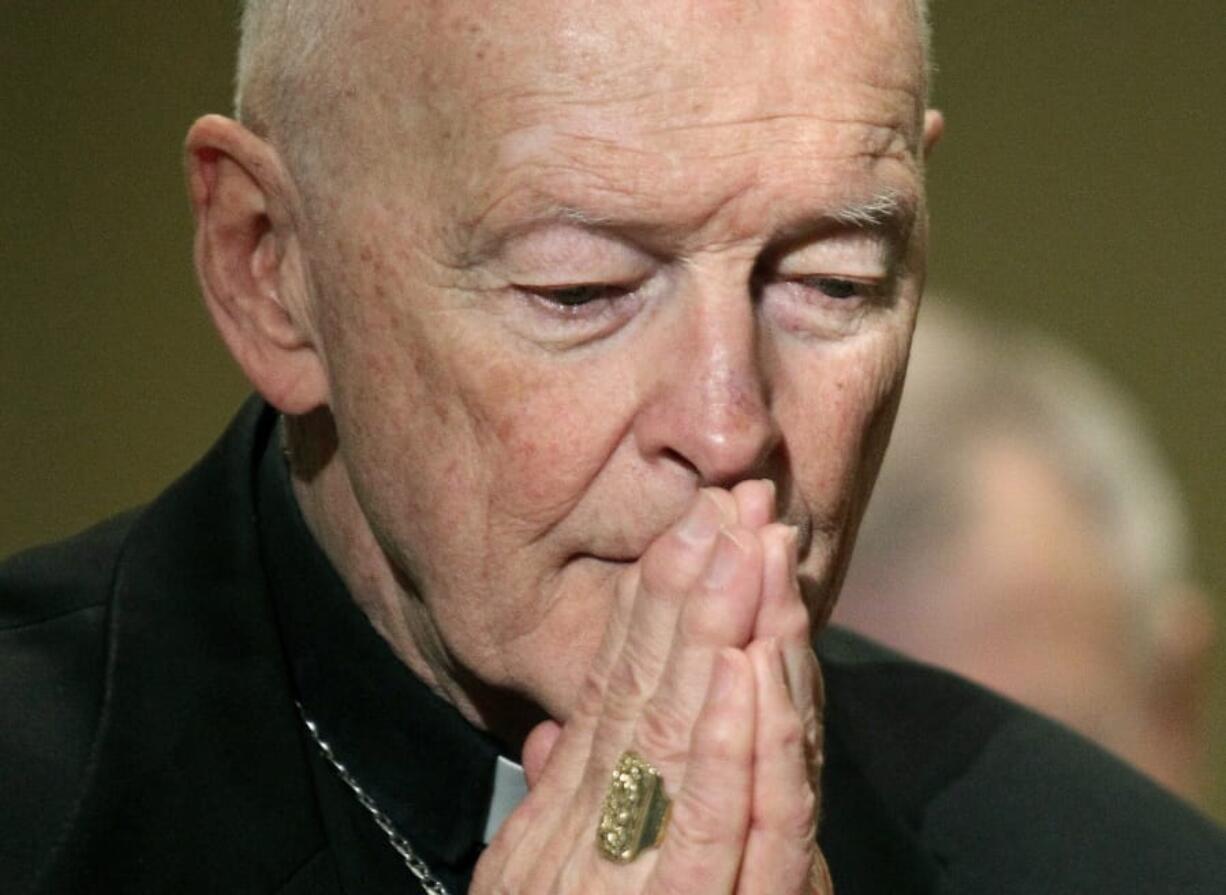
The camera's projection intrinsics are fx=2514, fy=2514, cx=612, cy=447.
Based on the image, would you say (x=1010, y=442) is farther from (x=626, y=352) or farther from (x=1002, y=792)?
(x=626, y=352)

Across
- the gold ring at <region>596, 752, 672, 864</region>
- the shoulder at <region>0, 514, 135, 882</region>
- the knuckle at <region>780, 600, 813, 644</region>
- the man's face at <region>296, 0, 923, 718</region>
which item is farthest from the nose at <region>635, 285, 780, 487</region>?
the shoulder at <region>0, 514, 135, 882</region>

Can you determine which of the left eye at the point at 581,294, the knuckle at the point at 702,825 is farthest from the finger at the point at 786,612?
the left eye at the point at 581,294

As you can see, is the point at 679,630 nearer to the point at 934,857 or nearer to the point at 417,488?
the point at 417,488

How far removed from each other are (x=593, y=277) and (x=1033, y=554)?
205 centimetres

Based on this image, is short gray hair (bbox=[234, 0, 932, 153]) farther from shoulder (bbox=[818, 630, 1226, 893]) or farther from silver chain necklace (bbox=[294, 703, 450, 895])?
shoulder (bbox=[818, 630, 1226, 893])

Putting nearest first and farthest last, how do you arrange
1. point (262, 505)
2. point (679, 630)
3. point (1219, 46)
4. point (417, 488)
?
point (679, 630), point (417, 488), point (262, 505), point (1219, 46)

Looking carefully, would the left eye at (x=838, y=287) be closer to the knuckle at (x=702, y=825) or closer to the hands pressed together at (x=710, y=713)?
the hands pressed together at (x=710, y=713)

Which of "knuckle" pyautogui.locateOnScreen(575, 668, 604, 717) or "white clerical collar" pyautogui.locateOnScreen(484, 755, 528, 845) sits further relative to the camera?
"white clerical collar" pyautogui.locateOnScreen(484, 755, 528, 845)

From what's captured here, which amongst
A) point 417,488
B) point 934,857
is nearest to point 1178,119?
point 934,857

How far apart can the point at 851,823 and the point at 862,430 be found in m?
0.54

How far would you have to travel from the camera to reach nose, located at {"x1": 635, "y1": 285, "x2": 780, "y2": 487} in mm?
2102

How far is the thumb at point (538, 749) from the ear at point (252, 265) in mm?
393

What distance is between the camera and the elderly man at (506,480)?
2.09 meters

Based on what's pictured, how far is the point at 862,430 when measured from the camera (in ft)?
7.54
